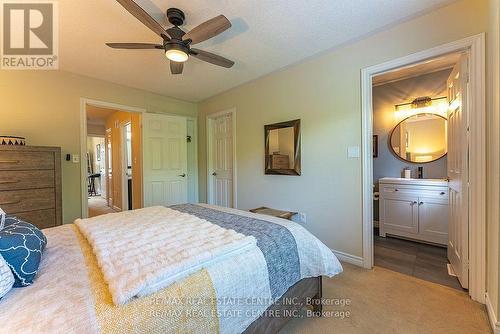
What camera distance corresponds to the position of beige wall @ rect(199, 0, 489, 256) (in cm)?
191

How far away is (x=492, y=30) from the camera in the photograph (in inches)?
60.5

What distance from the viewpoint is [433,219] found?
287cm

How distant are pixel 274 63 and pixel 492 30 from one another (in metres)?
1.94

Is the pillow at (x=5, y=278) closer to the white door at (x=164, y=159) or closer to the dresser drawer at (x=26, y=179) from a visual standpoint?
the dresser drawer at (x=26, y=179)

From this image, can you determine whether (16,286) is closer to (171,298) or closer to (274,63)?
(171,298)

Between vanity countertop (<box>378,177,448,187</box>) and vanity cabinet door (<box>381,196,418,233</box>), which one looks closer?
vanity countertop (<box>378,177,448,187</box>)

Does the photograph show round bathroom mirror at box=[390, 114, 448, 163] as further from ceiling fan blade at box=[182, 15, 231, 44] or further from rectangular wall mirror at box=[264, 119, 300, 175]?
ceiling fan blade at box=[182, 15, 231, 44]

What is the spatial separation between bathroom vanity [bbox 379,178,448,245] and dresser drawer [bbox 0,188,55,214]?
172 inches

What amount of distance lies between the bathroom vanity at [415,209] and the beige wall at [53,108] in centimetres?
444

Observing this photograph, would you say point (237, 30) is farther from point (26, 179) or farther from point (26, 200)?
point (26, 200)

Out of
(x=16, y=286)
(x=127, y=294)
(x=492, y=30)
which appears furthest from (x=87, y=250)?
(x=492, y=30)

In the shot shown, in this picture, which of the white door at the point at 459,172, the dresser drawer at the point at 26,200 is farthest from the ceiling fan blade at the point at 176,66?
the white door at the point at 459,172

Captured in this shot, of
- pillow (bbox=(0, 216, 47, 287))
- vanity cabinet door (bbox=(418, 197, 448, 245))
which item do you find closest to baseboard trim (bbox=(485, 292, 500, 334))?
vanity cabinet door (bbox=(418, 197, 448, 245))

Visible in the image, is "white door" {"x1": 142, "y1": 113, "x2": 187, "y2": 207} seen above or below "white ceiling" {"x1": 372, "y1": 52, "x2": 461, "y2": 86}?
below
